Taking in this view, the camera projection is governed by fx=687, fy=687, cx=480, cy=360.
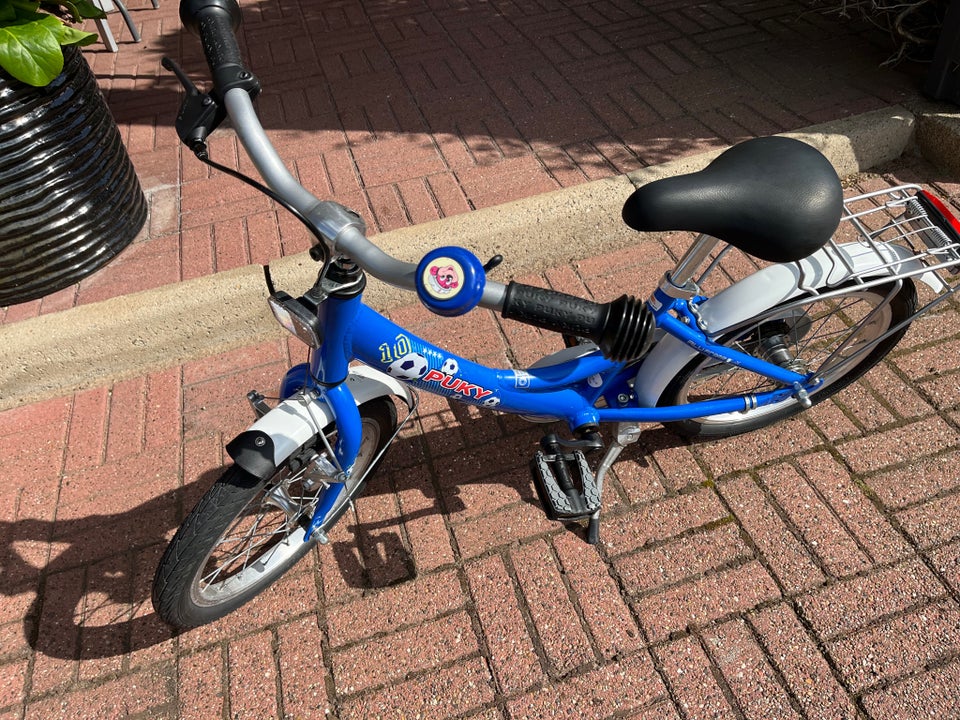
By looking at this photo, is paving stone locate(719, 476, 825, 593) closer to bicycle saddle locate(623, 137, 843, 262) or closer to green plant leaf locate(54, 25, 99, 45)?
bicycle saddle locate(623, 137, 843, 262)

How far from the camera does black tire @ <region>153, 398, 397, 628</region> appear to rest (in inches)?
67.2

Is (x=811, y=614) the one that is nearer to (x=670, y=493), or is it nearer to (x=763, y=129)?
(x=670, y=493)

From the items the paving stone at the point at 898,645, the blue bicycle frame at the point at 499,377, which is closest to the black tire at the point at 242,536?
the blue bicycle frame at the point at 499,377

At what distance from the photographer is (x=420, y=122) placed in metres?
3.89

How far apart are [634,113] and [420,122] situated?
119 cm

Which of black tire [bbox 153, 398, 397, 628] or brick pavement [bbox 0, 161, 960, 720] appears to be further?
brick pavement [bbox 0, 161, 960, 720]

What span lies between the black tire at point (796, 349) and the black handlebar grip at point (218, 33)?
1.47 metres

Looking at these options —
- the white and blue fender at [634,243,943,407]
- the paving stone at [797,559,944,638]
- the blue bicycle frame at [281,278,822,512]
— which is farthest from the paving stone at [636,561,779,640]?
the white and blue fender at [634,243,943,407]

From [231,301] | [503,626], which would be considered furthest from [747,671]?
[231,301]

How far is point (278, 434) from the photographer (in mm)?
1699

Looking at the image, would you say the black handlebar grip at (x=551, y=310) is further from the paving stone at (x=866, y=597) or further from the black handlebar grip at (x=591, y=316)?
the paving stone at (x=866, y=597)

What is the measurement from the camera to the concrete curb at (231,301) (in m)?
2.76

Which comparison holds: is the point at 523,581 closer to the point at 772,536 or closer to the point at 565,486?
the point at 565,486

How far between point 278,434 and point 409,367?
1.20 feet
